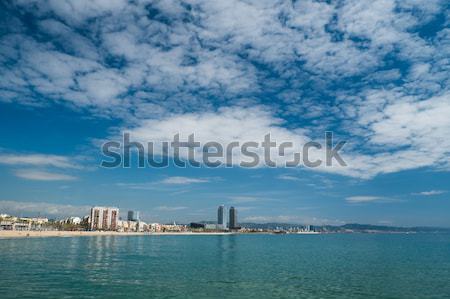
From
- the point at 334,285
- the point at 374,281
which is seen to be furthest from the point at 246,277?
the point at 374,281

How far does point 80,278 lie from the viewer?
155 ft

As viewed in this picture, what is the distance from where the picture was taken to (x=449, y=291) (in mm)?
43750

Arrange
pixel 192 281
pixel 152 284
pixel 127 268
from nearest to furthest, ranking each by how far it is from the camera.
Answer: pixel 152 284 → pixel 192 281 → pixel 127 268

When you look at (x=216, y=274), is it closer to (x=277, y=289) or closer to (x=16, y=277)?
(x=277, y=289)

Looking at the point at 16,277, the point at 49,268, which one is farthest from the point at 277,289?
the point at 49,268

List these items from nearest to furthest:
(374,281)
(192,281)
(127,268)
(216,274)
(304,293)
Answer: (304,293) → (192,281) → (374,281) → (216,274) → (127,268)

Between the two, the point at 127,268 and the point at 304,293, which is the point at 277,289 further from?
the point at 127,268

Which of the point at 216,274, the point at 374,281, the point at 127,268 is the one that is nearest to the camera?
the point at 374,281

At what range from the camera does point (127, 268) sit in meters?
60.1

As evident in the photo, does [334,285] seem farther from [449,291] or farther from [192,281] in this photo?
[192,281]

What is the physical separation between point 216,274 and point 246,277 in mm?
4800

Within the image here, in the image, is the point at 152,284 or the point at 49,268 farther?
the point at 49,268

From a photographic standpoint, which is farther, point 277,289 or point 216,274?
point 216,274

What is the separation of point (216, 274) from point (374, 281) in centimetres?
2193
